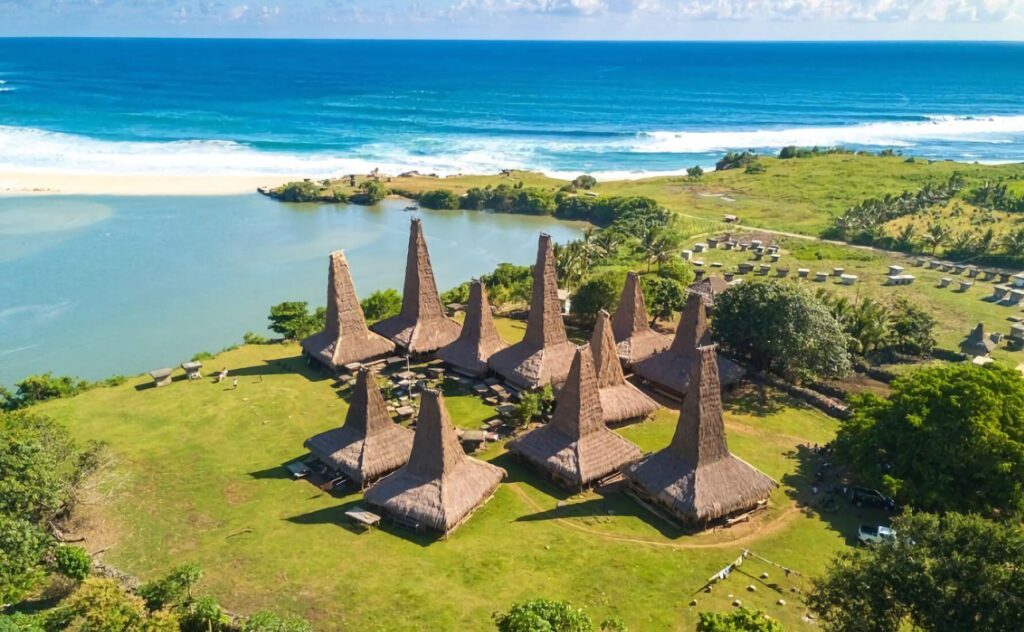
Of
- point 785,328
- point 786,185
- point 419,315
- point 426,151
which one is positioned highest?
point 426,151

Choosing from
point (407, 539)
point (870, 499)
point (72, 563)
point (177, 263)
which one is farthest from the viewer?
point (177, 263)

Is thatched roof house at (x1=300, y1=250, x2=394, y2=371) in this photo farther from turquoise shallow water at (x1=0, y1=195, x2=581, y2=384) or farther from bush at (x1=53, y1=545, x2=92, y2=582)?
bush at (x1=53, y1=545, x2=92, y2=582)

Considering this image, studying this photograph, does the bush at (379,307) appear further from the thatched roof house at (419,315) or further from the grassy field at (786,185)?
the grassy field at (786,185)

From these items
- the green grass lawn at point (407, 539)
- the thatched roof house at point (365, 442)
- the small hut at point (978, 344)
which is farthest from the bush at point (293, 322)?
the small hut at point (978, 344)

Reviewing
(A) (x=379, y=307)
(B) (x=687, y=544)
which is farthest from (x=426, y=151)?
(B) (x=687, y=544)

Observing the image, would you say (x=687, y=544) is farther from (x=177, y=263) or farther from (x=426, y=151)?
(x=426, y=151)

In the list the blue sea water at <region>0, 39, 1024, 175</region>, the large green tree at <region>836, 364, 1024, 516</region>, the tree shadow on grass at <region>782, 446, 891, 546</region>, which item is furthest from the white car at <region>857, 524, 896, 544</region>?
the blue sea water at <region>0, 39, 1024, 175</region>
